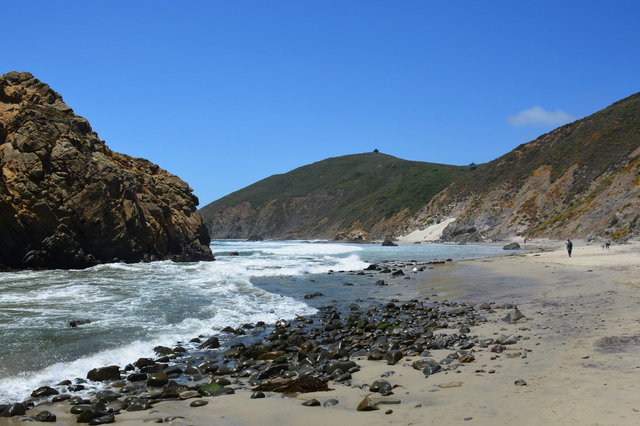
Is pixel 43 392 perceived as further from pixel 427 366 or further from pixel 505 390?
pixel 505 390

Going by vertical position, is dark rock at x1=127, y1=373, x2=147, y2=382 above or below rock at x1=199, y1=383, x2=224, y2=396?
below

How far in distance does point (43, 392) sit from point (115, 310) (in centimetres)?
784

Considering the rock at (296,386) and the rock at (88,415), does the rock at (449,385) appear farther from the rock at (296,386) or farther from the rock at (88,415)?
the rock at (88,415)

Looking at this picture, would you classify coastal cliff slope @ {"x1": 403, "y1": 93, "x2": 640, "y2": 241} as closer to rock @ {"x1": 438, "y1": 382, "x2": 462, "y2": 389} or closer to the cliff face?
the cliff face

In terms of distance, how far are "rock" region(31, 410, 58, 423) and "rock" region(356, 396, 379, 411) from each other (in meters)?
4.21

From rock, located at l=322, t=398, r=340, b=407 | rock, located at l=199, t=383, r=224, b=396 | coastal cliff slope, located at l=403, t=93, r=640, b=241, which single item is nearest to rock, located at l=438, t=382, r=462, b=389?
rock, located at l=322, t=398, r=340, b=407

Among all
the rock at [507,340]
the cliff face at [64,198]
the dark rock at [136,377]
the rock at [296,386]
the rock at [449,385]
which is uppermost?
the cliff face at [64,198]

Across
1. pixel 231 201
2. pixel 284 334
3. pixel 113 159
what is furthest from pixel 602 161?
pixel 231 201

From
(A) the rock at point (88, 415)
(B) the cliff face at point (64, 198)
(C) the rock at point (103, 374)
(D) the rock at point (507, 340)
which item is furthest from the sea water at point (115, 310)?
(D) the rock at point (507, 340)

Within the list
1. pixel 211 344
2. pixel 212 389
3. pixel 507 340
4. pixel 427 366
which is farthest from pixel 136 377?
pixel 507 340

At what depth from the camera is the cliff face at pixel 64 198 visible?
26734 millimetres

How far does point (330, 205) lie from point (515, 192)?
296 ft

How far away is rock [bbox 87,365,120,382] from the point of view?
8.98m

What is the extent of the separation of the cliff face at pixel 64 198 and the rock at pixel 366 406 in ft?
83.4
